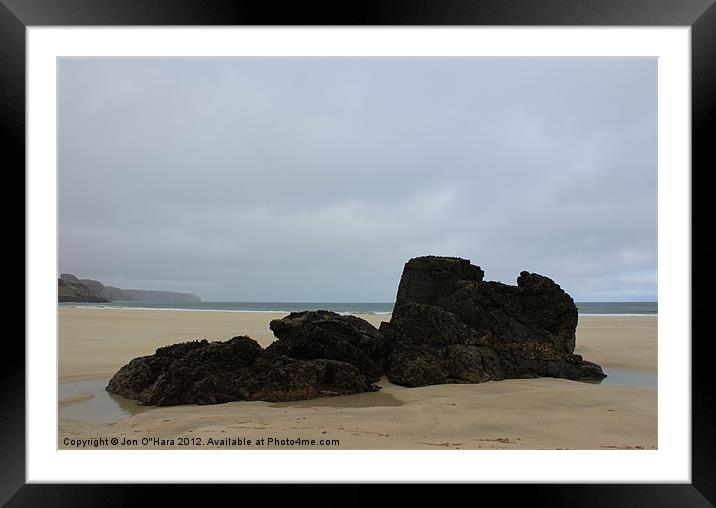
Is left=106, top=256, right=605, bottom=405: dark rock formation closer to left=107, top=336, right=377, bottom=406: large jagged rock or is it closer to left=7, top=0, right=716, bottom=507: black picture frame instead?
left=107, top=336, right=377, bottom=406: large jagged rock

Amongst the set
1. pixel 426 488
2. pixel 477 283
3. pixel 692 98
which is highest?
pixel 692 98

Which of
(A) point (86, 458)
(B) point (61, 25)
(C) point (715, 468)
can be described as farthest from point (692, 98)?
(A) point (86, 458)

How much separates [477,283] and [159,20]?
3707 mm

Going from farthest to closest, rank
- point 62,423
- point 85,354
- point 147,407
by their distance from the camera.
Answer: point 85,354 < point 147,407 < point 62,423

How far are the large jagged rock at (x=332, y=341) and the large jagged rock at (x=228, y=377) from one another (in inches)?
7.4

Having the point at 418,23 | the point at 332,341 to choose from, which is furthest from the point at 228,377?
the point at 418,23

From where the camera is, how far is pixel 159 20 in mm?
2236

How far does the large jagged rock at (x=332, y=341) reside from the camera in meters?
3.74

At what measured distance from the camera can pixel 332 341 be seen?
12.5ft

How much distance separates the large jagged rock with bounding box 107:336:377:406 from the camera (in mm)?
3271

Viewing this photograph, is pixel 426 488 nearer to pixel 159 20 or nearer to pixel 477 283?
pixel 477 283

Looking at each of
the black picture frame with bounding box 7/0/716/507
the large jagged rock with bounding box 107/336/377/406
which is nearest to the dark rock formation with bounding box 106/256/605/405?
the large jagged rock with bounding box 107/336/377/406

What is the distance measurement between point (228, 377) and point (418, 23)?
297 cm

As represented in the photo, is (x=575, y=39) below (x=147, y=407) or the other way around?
the other way around
